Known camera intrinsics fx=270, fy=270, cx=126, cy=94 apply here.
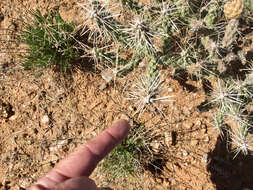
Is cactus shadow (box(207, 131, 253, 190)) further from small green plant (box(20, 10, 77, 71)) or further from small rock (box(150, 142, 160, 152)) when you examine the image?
small green plant (box(20, 10, 77, 71))

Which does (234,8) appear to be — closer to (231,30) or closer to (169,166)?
(231,30)

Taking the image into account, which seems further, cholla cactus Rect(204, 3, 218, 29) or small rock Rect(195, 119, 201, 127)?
small rock Rect(195, 119, 201, 127)

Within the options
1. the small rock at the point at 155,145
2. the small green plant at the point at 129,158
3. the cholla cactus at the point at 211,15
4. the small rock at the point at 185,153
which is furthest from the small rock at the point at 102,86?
the cholla cactus at the point at 211,15

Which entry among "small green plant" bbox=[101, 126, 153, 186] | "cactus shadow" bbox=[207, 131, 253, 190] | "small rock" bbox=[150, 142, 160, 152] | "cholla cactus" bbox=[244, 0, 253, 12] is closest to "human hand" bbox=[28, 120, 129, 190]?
"small green plant" bbox=[101, 126, 153, 186]

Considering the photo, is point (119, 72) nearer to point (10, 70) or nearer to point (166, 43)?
point (166, 43)

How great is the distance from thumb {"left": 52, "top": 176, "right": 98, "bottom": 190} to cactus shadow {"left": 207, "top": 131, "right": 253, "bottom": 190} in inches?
43.5

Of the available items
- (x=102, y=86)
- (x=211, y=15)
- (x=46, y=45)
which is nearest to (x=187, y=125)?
(x=102, y=86)

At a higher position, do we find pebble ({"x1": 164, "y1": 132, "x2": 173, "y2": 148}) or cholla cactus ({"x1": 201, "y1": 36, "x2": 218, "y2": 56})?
cholla cactus ({"x1": 201, "y1": 36, "x2": 218, "y2": 56})

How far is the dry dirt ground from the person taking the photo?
6.68 ft

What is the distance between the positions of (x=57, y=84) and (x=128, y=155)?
80 centimetres

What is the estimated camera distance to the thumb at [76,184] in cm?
120

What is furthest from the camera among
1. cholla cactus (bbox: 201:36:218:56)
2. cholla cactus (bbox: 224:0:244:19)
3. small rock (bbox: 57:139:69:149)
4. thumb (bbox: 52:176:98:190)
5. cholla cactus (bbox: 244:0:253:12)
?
small rock (bbox: 57:139:69:149)

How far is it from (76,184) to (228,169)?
1308 mm

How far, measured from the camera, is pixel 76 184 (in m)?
1.25
